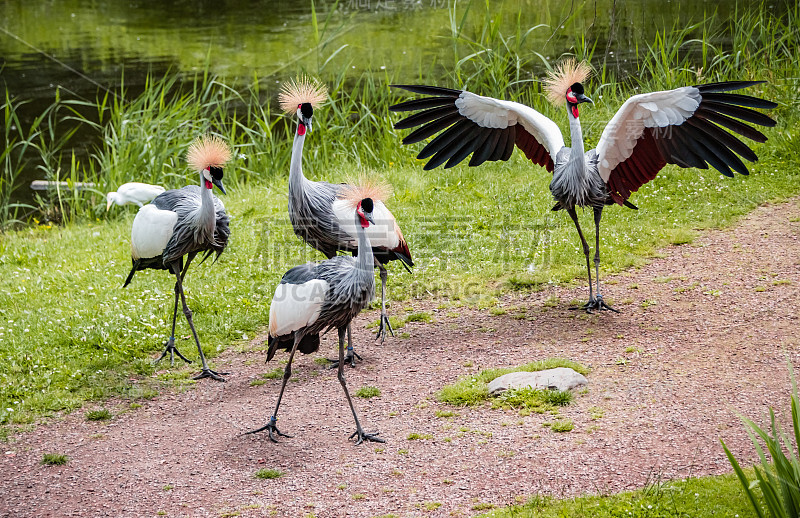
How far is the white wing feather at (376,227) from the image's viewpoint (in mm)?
5672

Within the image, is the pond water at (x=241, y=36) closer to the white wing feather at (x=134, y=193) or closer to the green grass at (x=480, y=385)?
the white wing feather at (x=134, y=193)

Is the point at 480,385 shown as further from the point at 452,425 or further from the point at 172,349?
the point at 172,349

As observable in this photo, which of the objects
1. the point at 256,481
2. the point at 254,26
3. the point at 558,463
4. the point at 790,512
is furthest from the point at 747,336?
the point at 254,26

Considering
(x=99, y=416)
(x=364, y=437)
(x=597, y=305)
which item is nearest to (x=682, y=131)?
(x=597, y=305)

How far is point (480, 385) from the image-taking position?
5047 mm

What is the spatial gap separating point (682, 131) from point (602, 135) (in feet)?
1.93

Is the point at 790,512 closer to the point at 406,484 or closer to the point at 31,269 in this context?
the point at 406,484

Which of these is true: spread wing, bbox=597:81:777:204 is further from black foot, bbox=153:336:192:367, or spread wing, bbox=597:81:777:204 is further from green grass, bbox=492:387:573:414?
black foot, bbox=153:336:192:367

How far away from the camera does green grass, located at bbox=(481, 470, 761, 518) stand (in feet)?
11.4

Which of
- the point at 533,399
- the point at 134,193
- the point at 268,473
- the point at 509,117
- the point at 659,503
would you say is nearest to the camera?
the point at 659,503

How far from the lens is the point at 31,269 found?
7.58 m

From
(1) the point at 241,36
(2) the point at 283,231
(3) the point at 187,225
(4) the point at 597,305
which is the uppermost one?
(1) the point at 241,36

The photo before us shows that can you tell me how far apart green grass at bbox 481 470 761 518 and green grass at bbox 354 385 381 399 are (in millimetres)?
1664

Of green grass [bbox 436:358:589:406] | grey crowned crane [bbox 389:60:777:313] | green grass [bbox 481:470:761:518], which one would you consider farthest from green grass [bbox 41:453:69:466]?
grey crowned crane [bbox 389:60:777:313]
